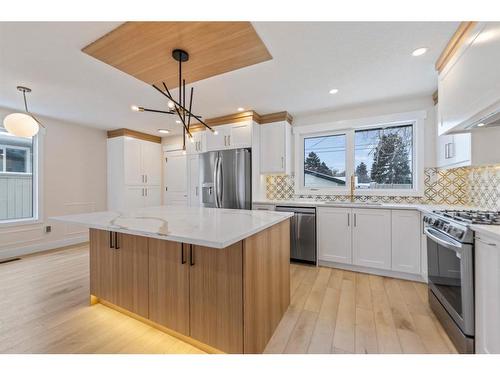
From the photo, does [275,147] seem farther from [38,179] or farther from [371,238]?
[38,179]

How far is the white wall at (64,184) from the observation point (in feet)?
11.9

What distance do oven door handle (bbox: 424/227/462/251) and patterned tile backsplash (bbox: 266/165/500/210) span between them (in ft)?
2.77

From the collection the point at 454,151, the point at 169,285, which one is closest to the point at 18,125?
the point at 169,285

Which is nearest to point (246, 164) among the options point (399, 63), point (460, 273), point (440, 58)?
point (399, 63)

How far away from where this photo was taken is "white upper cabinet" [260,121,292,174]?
3.60 m

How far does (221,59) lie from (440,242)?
2.41 m

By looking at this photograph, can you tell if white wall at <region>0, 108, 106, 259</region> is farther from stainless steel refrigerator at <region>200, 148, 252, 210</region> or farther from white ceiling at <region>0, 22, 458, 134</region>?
stainless steel refrigerator at <region>200, 148, 252, 210</region>

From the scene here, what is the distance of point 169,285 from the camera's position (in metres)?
1.58

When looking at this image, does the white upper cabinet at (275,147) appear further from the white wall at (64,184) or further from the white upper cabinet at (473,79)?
the white wall at (64,184)

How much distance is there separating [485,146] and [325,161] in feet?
6.34

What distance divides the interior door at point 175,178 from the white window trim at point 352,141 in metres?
2.63

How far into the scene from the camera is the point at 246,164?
3.64 metres

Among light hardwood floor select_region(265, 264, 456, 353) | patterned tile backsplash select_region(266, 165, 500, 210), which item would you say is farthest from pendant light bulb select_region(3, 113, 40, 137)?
patterned tile backsplash select_region(266, 165, 500, 210)
